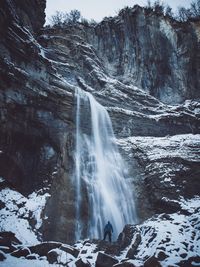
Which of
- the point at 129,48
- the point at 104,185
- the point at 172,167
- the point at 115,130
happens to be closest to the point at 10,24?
the point at 115,130

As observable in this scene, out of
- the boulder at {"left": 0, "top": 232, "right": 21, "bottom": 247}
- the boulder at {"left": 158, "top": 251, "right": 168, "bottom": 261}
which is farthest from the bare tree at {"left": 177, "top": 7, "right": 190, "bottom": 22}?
the boulder at {"left": 0, "top": 232, "right": 21, "bottom": 247}

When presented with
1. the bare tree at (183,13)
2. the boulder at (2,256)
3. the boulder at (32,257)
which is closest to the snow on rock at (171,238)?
the boulder at (32,257)

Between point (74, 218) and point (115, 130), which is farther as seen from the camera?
point (115, 130)

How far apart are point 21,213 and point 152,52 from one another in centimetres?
2491

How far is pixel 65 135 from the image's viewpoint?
18.7m

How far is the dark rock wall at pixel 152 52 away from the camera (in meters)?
31.4

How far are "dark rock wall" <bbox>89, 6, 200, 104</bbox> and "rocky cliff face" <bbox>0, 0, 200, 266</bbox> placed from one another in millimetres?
344

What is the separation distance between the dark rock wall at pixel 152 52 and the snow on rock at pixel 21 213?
62.5ft

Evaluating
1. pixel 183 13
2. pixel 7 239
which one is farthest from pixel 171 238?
pixel 183 13

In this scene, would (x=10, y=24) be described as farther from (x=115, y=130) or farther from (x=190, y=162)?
(x=190, y=162)

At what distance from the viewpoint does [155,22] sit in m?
34.1

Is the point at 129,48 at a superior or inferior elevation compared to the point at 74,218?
superior

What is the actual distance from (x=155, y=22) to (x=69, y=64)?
1365cm

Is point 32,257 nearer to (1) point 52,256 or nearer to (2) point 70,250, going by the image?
(1) point 52,256
